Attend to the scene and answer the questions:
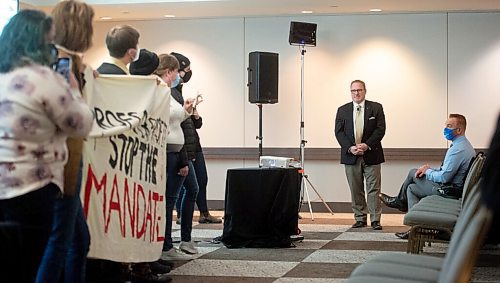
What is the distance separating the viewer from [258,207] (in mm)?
7152

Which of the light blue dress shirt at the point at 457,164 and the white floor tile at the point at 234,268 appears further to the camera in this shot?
the light blue dress shirt at the point at 457,164

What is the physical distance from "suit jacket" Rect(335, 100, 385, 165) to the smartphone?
5.82 metres

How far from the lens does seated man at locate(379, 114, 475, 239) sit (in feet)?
23.2

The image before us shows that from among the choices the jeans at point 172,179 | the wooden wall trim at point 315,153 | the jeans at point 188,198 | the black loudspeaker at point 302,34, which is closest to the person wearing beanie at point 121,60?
the jeans at point 172,179

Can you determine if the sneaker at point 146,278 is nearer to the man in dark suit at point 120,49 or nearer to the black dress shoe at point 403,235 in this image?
the man in dark suit at point 120,49

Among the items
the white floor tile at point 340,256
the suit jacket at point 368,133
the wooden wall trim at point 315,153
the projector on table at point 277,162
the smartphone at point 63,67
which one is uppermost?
the smartphone at point 63,67

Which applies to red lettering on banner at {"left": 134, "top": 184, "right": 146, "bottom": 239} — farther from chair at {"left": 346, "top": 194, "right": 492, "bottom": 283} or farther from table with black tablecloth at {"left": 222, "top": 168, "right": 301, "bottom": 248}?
table with black tablecloth at {"left": 222, "top": 168, "right": 301, "bottom": 248}

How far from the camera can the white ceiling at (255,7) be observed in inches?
398

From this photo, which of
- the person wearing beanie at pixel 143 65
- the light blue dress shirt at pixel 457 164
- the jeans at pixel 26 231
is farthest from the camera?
the light blue dress shirt at pixel 457 164

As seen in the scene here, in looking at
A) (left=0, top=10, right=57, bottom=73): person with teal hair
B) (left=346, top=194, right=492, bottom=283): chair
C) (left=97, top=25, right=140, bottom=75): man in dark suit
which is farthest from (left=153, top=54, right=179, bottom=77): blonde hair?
(left=346, top=194, right=492, bottom=283): chair

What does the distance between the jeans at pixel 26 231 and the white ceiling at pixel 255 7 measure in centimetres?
698

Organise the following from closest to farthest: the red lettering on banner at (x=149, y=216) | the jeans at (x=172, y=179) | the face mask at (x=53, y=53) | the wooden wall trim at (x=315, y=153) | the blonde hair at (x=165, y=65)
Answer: the face mask at (x=53, y=53) → the red lettering on banner at (x=149, y=216) → the jeans at (x=172, y=179) → the blonde hair at (x=165, y=65) → the wooden wall trim at (x=315, y=153)

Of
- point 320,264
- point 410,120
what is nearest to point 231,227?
point 320,264

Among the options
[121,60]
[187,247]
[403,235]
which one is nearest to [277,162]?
[187,247]
